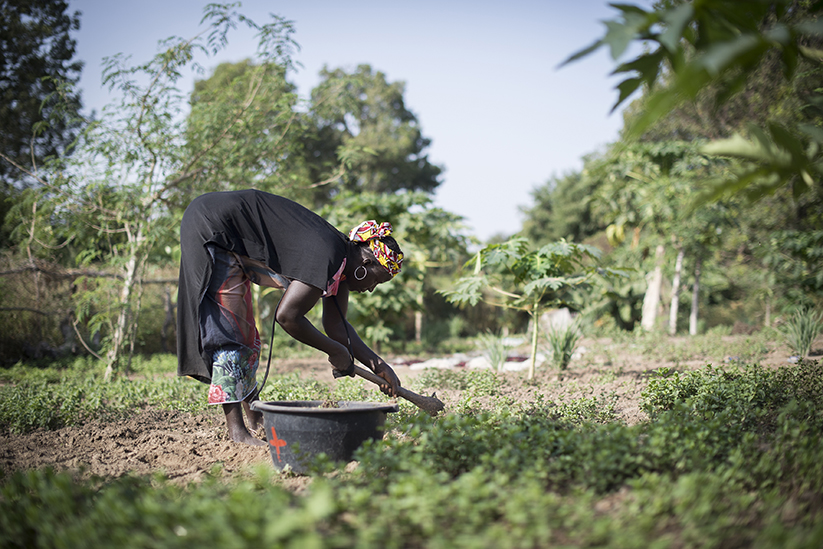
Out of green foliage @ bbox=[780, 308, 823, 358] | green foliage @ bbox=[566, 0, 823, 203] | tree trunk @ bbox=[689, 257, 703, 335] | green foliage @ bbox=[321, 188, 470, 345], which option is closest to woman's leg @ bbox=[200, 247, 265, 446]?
green foliage @ bbox=[566, 0, 823, 203]

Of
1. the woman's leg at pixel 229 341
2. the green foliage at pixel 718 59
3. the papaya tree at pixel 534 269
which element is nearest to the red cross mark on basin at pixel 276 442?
the woman's leg at pixel 229 341

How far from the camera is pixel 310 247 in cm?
255

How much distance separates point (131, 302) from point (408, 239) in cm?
393

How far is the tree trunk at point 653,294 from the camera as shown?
421 inches

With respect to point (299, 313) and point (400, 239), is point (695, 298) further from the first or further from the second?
point (299, 313)

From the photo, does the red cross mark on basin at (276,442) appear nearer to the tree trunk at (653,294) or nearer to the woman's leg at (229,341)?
the woman's leg at (229,341)

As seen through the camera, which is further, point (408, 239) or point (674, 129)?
point (674, 129)

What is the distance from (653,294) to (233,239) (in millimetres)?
10478

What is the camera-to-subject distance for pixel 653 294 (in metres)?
11.2

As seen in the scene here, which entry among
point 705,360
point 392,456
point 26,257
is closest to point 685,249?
point 705,360

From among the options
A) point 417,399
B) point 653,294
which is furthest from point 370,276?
point 653,294

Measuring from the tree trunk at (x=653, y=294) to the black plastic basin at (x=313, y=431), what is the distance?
9.69 meters

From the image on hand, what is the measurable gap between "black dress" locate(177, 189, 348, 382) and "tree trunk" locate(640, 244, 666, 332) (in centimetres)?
956

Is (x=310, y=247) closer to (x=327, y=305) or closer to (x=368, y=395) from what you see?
(x=327, y=305)
